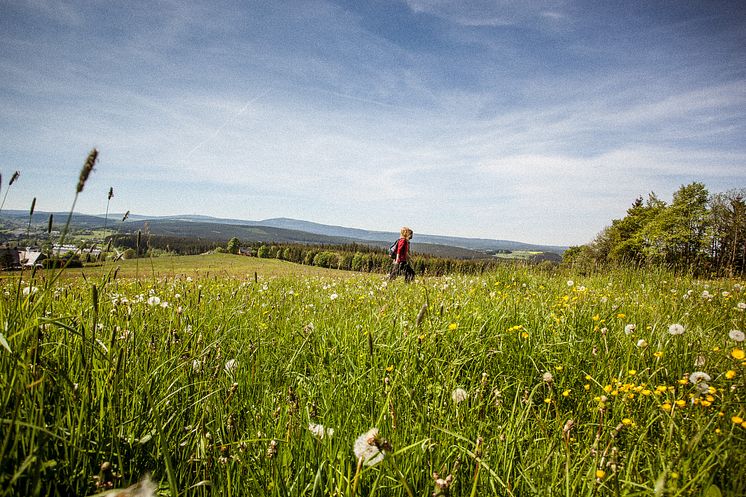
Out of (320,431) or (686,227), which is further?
(686,227)

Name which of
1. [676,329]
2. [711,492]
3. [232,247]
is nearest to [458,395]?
[711,492]

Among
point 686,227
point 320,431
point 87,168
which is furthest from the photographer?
point 686,227

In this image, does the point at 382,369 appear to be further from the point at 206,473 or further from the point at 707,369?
the point at 707,369

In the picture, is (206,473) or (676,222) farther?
(676,222)

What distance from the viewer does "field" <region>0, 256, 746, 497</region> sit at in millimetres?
1486

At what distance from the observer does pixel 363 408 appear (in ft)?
7.36

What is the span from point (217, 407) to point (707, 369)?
3.89 meters

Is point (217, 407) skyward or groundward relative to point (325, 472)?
skyward

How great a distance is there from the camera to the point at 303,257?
10725 centimetres

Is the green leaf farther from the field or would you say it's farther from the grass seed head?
the grass seed head

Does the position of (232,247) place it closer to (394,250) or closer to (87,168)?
(394,250)

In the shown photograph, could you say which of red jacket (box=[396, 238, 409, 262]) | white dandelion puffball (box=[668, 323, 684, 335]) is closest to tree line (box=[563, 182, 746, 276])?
red jacket (box=[396, 238, 409, 262])

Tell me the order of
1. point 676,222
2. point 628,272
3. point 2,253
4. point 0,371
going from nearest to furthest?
point 0,371, point 2,253, point 628,272, point 676,222

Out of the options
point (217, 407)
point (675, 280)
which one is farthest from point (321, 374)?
point (675, 280)
